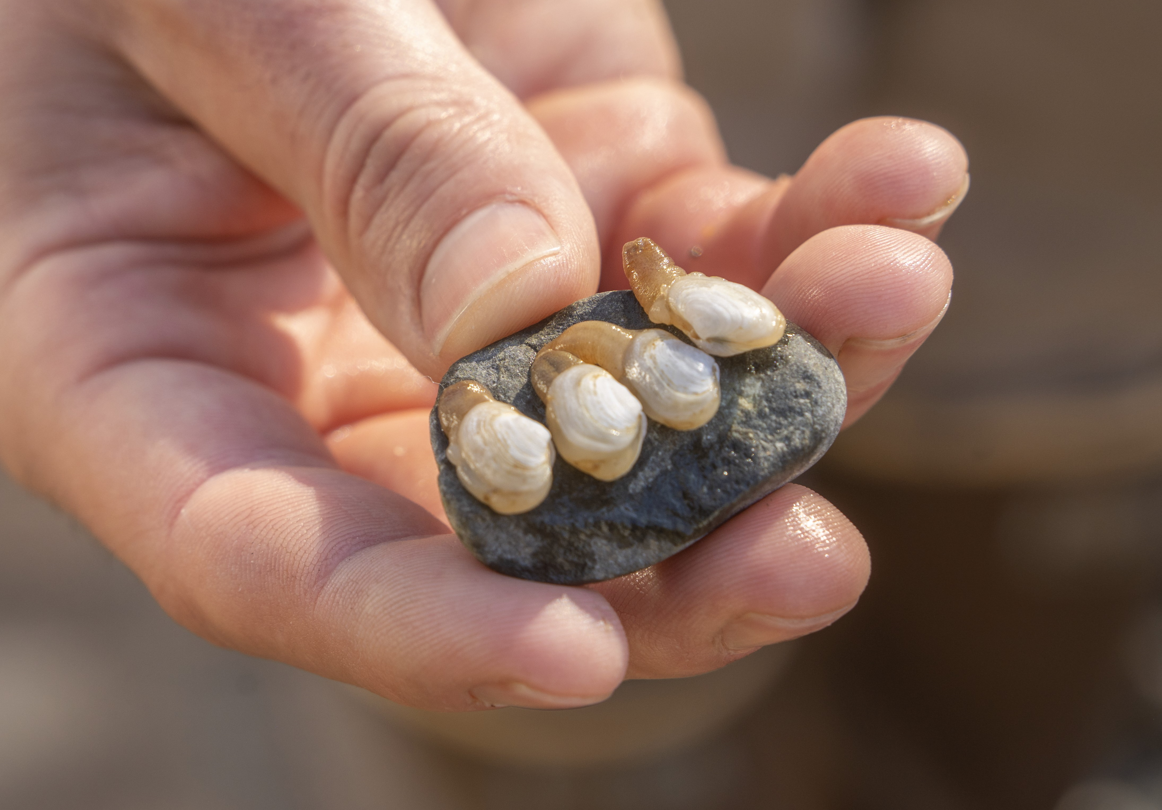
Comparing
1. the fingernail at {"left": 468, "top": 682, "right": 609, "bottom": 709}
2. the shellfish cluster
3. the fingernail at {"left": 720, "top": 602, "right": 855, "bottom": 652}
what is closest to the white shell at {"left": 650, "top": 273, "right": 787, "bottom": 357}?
the shellfish cluster

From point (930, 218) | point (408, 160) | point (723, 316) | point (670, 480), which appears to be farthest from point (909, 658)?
point (408, 160)

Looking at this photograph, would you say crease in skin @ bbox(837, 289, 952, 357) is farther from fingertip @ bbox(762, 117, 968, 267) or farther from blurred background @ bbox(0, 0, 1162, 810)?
blurred background @ bbox(0, 0, 1162, 810)

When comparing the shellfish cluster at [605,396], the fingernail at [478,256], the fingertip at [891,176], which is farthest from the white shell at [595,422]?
the fingertip at [891,176]

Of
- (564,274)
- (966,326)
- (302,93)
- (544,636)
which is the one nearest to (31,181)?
(302,93)

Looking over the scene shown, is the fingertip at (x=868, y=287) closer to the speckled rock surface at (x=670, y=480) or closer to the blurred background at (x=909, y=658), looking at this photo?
the speckled rock surface at (x=670, y=480)

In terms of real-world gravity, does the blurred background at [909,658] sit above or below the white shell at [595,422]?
below

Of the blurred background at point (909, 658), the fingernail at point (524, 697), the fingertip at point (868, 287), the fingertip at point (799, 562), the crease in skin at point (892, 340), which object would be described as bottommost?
the blurred background at point (909, 658)

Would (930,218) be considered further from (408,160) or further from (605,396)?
(408,160)

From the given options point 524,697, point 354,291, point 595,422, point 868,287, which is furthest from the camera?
point 354,291
